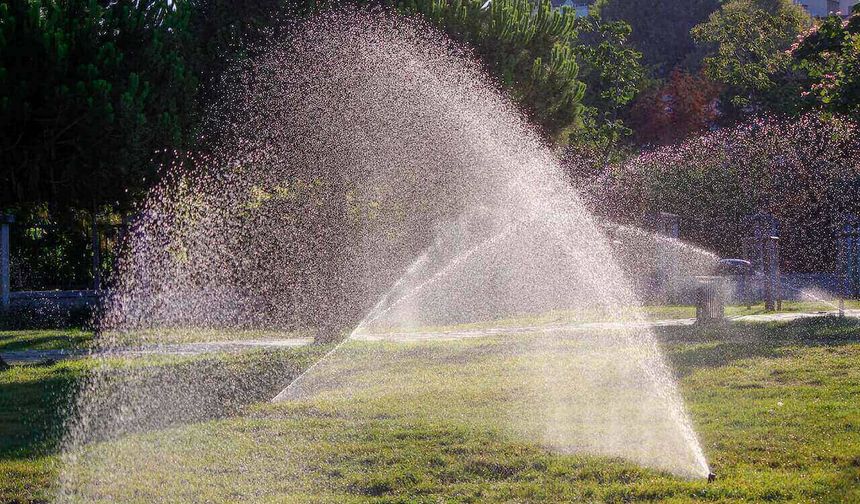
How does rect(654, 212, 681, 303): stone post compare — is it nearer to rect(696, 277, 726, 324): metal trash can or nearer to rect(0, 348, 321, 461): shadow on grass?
rect(696, 277, 726, 324): metal trash can

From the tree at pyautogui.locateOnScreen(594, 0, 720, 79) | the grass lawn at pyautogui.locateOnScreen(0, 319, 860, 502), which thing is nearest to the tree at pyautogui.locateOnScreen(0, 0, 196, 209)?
the grass lawn at pyautogui.locateOnScreen(0, 319, 860, 502)

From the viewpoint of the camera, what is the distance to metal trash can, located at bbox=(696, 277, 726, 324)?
1466 cm

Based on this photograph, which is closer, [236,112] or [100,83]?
[100,83]

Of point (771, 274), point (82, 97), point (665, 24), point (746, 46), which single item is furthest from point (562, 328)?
point (665, 24)

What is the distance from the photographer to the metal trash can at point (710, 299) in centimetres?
1466

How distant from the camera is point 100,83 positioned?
416 inches

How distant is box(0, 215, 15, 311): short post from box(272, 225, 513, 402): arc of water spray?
6502mm

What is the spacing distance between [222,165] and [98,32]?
9.74ft

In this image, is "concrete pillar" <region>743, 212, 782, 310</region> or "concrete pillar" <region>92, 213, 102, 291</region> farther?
"concrete pillar" <region>92, 213, 102, 291</region>

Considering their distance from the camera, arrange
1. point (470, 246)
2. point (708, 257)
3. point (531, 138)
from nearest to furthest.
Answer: point (531, 138) < point (470, 246) < point (708, 257)

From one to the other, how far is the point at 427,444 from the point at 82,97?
6.04m

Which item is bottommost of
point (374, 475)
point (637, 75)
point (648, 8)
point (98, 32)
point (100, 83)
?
point (374, 475)

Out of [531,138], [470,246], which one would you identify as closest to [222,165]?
[531,138]

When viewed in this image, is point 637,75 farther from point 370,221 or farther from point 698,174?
point 370,221
